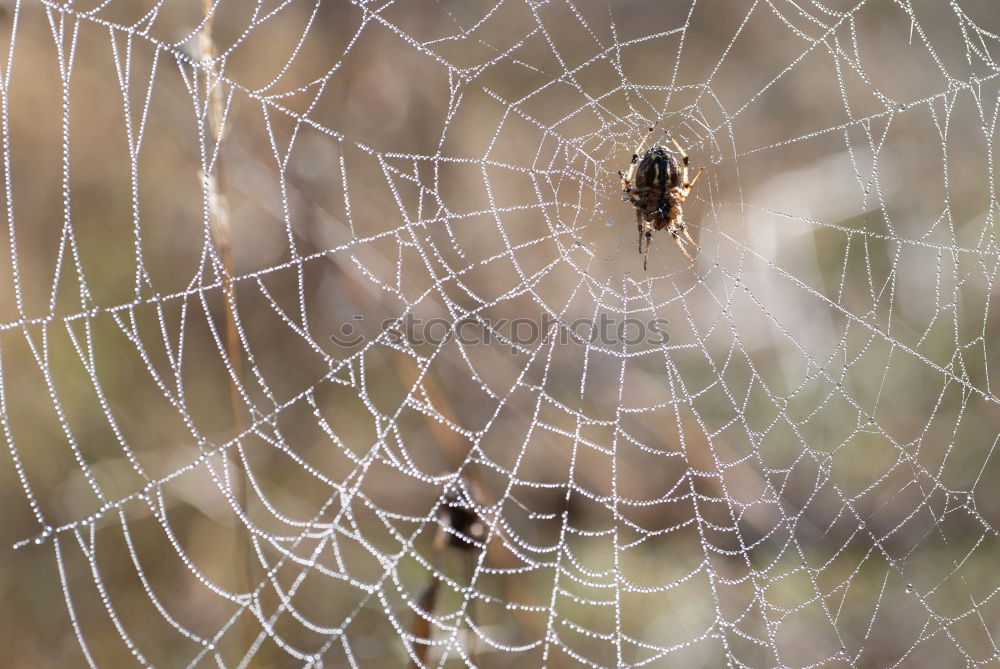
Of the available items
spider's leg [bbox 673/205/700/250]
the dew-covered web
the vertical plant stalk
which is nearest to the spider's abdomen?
spider's leg [bbox 673/205/700/250]

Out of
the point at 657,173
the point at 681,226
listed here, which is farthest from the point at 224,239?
the point at 681,226

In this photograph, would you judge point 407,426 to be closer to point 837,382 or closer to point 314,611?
point 314,611

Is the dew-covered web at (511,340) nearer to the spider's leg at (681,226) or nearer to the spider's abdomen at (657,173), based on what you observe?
the spider's leg at (681,226)

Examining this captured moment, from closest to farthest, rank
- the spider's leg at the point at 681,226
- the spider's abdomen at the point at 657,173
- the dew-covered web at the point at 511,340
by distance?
the spider's abdomen at the point at 657,173, the spider's leg at the point at 681,226, the dew-covered web at the point at 511,340

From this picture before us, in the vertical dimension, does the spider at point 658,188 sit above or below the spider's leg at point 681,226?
above

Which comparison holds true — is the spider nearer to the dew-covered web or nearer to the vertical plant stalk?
the dew-covered web

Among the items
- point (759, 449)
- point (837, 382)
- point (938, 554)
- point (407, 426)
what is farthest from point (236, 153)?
point (938, 554)

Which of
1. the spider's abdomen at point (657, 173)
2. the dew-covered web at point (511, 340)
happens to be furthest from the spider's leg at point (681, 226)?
the dew-covered web at point (511, 340)
